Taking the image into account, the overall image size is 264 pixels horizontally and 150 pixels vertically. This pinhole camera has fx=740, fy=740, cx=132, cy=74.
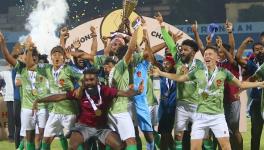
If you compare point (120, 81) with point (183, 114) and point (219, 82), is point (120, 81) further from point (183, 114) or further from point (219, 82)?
point (219, 82)

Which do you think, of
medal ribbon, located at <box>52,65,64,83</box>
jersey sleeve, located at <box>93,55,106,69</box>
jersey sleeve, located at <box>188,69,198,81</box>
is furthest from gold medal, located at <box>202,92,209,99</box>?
medal ribbon, located at <box>52,65,64,83</box>

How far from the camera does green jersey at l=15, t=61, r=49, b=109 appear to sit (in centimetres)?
1120

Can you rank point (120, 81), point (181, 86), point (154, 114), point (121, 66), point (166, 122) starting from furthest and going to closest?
point (154, 114) → point (166, 122) → point (181, 86) → point (120, 81) → point (121, 66)

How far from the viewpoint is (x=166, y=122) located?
11.1 m

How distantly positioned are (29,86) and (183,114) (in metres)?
2.61

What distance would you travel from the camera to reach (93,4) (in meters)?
30.9

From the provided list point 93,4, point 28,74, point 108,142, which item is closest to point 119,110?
point 108,142

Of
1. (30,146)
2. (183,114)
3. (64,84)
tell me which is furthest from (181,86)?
(30,146)

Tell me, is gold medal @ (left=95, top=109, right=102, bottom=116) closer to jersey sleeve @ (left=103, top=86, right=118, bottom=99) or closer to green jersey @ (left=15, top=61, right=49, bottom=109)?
jersey sleeve @ (left=103, top=86, right=118, bottom=99)

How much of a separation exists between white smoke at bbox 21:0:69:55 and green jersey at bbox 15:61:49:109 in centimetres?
855

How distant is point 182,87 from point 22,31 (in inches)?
827

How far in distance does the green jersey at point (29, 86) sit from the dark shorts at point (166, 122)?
179 cm

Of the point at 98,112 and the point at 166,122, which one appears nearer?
the point at 98,112

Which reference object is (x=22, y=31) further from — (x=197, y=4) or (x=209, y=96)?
(x=209, y=96)
